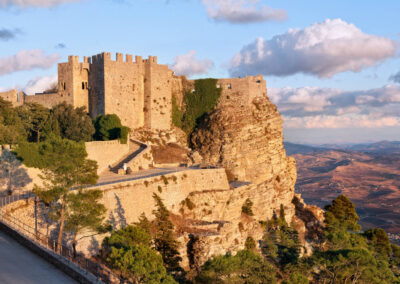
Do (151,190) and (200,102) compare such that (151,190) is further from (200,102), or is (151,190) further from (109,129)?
(200,102)

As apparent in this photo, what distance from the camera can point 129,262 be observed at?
17906 millimetres

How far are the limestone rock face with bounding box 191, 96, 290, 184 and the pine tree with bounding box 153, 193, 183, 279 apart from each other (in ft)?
46.0

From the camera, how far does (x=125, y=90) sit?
4288 cm

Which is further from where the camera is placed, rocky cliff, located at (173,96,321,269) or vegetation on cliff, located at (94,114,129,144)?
vegetation on cliff, located at (94,114,129,144)

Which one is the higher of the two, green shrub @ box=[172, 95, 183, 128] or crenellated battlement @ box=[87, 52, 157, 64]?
crenellated battlement @ box=[87, 52, 157, 64]

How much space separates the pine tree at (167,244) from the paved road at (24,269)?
9.69 metres

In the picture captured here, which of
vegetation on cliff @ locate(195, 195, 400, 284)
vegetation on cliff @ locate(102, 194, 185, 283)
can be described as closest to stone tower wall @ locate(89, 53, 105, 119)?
vegetation on cliff @ locate(102, 194, 185, 283)

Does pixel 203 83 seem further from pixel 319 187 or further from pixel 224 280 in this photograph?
pixel 319 187

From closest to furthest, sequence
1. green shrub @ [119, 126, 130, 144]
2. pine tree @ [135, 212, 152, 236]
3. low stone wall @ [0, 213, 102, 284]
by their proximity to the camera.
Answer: low stone wall @ [0, 213, 102, 284] < pine tree @ [135, 212, 152, 236] < green shrub @ [119, 126, 130, 144]

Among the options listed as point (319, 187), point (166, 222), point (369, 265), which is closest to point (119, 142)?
point (166, 222)

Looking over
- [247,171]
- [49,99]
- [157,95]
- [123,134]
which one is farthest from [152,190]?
[49,99]

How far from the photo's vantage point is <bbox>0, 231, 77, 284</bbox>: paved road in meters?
15.4

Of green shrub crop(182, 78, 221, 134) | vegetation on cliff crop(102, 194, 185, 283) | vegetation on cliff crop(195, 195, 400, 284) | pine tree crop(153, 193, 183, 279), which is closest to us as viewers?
vegetation on cliff crop(102, 194, 185, 283)

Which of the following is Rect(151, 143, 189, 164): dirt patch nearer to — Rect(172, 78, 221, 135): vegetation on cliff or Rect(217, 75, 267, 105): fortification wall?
Rect(172, 78, 221, 135): vegetation on cliff
